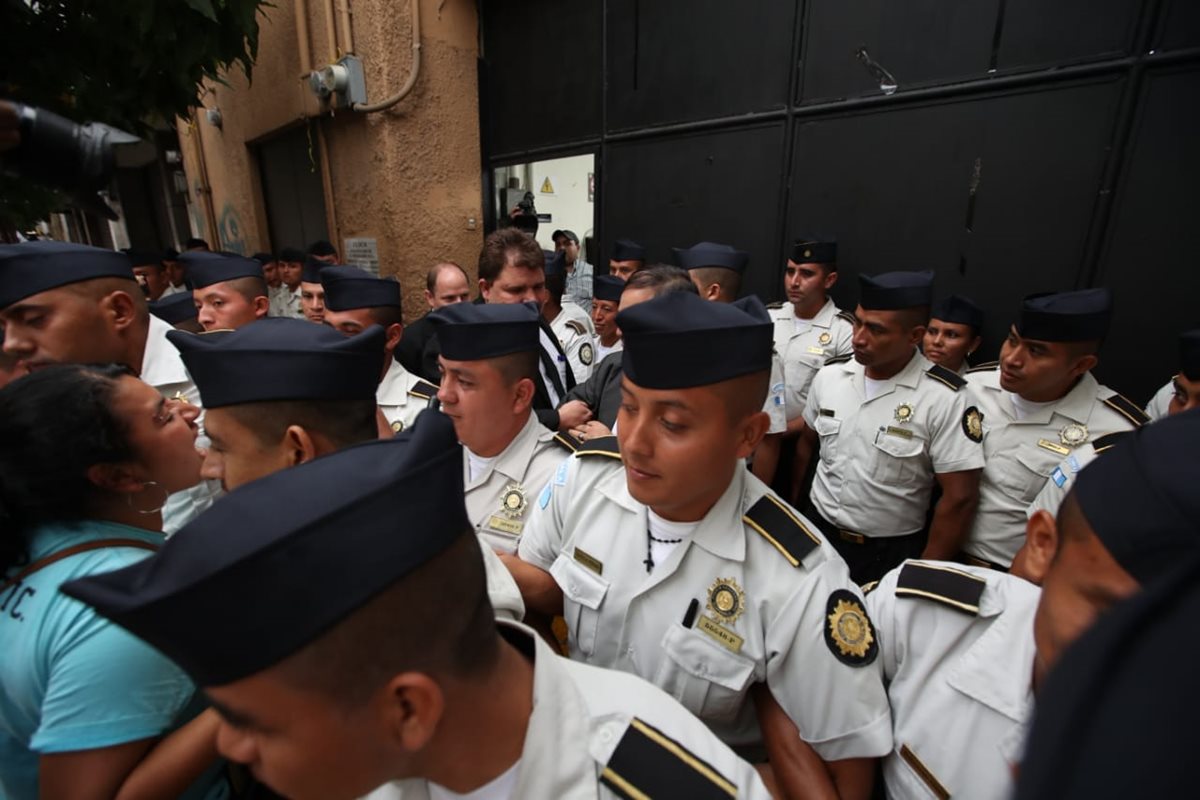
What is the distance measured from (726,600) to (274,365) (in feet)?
4.15

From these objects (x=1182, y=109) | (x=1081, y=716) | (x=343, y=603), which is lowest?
(x=343, y=603)

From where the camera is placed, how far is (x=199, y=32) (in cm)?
348

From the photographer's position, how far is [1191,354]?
2.08 metres

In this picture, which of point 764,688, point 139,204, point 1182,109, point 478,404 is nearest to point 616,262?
point 478,404

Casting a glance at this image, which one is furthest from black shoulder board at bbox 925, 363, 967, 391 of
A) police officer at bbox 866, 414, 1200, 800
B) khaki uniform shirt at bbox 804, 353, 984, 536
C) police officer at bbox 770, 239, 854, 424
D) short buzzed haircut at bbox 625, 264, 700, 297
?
police officer at bbox 866, 414, 1200, 800

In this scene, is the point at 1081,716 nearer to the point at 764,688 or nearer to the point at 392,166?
the point at 764,688

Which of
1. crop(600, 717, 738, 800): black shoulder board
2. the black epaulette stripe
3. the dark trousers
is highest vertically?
the black epaulette stripe

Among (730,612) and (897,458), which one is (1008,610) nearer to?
(730,612)

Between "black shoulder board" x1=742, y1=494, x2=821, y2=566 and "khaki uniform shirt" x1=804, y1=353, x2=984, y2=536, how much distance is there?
5.14 feet

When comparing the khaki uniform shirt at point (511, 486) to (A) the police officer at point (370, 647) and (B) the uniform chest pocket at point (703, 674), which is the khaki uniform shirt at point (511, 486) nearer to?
(B) the uniform chest pocket at point (703, 674)

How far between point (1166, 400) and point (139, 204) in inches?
669

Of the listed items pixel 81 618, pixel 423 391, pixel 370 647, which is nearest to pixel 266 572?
pixel 370 647

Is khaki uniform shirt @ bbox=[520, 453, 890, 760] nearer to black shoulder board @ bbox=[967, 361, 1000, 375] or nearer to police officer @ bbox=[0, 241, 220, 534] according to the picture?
police officer @ bbox=[0, 241, 220, 534]

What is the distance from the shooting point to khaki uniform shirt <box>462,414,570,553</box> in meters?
1.84
